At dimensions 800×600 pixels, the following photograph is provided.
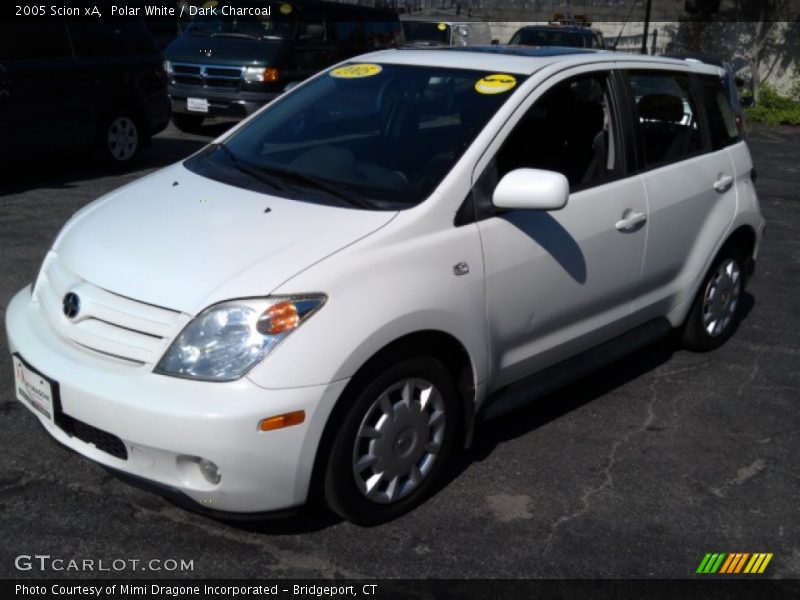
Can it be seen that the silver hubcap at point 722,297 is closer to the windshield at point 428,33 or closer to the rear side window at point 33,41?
the rear side window at point 33,41

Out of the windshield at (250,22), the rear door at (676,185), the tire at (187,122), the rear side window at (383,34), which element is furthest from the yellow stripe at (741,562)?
the rear side window at (383,34)

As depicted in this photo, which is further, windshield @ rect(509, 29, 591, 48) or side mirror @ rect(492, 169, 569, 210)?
windshield @ rect(509, 29, 591, 48)

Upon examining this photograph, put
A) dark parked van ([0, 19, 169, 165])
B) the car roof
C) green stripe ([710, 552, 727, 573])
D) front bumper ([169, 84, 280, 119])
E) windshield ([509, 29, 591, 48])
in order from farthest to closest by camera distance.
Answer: windshield ([509, 29, 591, 48]) < front bumper ([169, 84, 280, 119]) < dark parked van ([0, 19, 169, 165]) < the car roof < green stripe ([710, 552, 727, 573])

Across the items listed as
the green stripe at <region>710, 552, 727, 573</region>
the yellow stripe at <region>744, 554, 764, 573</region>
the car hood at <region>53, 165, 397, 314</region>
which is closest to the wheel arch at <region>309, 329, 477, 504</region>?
the car hood at <region>53, 165, 397, 314</region>

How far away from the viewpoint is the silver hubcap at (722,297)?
18.7 feet

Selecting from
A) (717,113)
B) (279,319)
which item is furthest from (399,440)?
(717,113)

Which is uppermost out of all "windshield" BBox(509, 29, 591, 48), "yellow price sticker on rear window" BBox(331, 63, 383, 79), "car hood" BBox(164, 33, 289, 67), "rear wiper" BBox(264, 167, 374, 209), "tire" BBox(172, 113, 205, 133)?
"yellow price sticker on rear window" BBox(331, 63, 383, 79)

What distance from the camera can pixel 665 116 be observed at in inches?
207

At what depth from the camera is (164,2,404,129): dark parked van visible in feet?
41.8

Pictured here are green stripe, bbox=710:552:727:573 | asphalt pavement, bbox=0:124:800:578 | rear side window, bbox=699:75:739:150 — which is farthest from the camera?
rear side window, bbox=699:75:739:150

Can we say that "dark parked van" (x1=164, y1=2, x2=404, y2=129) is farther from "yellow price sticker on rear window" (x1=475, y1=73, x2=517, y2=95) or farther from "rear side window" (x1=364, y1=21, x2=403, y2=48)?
"yellow price sticker on rear window" (x1=475, y1=73, x2=517, y2=95)

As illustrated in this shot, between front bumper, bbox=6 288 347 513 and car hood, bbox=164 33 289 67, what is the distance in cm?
994

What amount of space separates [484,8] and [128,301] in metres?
27.1
